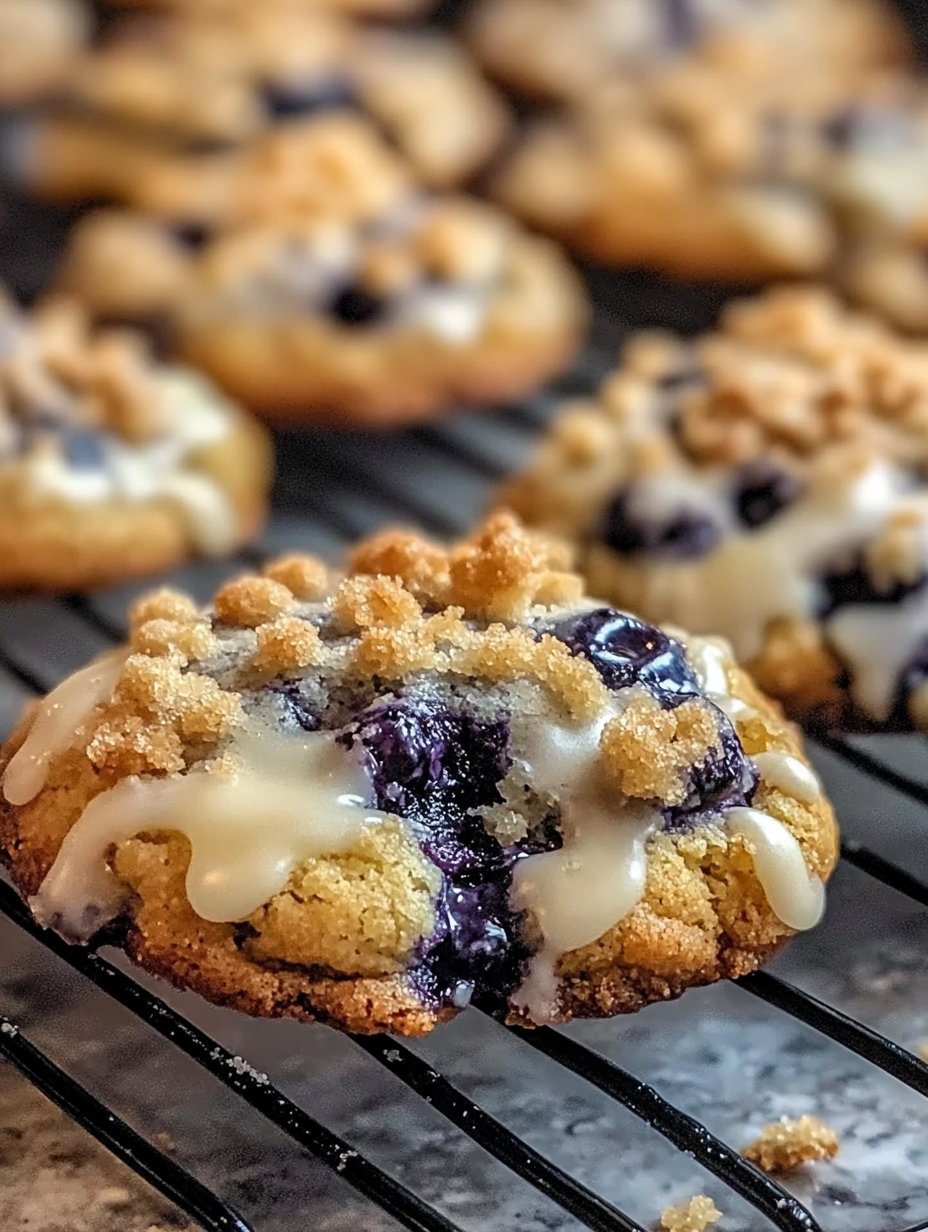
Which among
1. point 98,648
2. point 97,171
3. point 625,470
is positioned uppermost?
point 625,470

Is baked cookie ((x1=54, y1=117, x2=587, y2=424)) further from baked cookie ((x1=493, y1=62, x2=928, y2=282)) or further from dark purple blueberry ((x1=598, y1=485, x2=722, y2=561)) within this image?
dark purple blueberry ((x1=598, y1=485, x2=722, y2=561))

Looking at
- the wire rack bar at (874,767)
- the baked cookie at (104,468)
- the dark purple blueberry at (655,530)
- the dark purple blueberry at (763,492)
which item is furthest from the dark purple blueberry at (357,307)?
the wire rack bar at (874,767)

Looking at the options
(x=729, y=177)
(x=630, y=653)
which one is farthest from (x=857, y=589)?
(x=729, y=177)

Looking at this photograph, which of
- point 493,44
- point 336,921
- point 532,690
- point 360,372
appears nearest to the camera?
point 336,921

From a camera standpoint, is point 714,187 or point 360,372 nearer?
point 360,372

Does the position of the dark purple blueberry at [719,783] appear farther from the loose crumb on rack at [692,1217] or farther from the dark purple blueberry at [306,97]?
the dark purple blueberry at [306,97]

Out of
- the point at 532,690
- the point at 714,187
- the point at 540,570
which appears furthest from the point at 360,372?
the point at 532,690

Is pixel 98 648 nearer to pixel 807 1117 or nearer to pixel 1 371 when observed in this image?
pixel 1 371

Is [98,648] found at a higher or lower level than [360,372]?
lower
